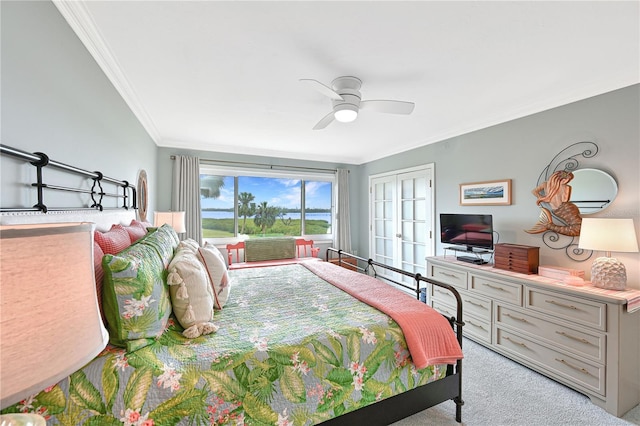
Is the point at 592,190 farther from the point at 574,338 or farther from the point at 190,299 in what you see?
the point at 190,299

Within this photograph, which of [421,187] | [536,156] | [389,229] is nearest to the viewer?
Answer: [536,156]

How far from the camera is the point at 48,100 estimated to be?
129cm

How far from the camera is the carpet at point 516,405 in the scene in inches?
72.4

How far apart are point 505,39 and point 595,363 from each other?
242 centimetres

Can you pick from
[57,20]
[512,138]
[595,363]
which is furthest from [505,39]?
[57,20]

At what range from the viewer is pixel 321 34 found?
1700mm

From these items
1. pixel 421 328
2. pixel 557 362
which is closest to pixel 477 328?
pixel 557 362

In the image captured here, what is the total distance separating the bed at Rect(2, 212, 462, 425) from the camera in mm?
1053

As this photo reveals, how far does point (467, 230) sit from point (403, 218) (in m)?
1.40

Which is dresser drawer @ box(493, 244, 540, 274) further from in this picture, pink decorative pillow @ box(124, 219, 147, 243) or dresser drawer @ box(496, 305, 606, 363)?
pink decorative pillow @ box(124, 219, 147, 243)

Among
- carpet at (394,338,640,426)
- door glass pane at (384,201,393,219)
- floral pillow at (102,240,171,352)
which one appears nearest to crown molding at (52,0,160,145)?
floral pillow at (102,240,171,352)

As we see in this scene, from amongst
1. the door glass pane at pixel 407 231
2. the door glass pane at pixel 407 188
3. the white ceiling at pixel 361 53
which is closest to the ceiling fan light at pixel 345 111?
the white ceiling at pixel 361 53

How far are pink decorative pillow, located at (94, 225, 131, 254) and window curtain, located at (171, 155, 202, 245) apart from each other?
267cm

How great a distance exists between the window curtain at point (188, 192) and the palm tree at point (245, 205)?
0.77 meters
